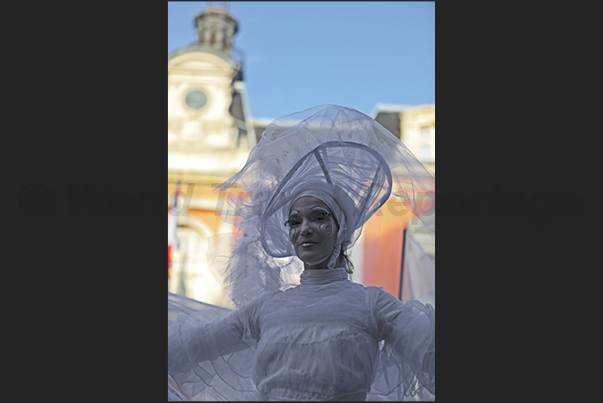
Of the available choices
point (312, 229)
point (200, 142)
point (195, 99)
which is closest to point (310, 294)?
point (312, 229)

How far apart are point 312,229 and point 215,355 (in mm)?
488

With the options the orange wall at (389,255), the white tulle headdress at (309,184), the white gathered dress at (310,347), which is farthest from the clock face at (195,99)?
the white gathered dress at (310,347)

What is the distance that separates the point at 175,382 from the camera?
72.9 inches

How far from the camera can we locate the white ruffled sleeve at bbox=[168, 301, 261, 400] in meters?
1.82

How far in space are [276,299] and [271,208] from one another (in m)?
0.29

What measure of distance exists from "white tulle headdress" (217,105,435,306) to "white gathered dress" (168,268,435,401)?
15 cm

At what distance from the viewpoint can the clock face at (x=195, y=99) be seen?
10.1 meters

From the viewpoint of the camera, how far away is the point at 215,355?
183cm

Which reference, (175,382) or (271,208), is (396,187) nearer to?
(271,208)

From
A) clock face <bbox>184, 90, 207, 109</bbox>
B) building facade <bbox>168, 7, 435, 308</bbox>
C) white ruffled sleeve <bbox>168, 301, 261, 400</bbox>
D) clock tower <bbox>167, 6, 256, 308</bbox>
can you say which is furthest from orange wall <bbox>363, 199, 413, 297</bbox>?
clock face <bbox>184, 90, 207, 109</bbox>

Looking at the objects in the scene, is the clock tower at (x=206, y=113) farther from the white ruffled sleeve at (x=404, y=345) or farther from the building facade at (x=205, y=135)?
the white ruffled sleeve at (x=404, y=345)

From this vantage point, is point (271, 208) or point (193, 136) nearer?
point (271, 208)

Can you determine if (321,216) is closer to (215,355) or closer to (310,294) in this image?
(310,294)

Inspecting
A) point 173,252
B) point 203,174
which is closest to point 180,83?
point 203,174
